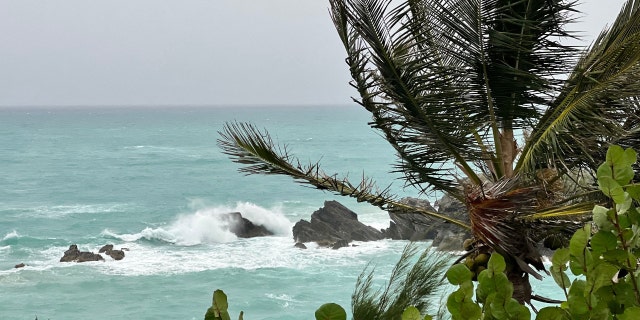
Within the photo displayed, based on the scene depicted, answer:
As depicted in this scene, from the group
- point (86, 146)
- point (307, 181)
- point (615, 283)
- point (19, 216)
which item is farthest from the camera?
point (86, 146)

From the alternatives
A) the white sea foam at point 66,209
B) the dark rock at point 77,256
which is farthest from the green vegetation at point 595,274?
the white sea foam at point 66,209

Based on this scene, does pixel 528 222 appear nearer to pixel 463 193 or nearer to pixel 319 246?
pixel 463 193

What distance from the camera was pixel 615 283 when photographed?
96cm

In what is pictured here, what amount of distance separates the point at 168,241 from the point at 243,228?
10.2ft

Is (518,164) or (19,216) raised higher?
(518,164)

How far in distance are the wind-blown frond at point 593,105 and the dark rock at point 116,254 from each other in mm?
25017

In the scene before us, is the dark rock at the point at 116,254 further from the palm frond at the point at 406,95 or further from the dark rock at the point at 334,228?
the palm frond at the point at 406,95

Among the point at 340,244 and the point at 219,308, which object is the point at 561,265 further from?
the point at 340,244

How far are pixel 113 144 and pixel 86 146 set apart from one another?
254cm

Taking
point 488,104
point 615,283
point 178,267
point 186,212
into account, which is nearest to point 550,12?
point 488,104

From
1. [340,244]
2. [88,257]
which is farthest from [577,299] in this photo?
[88,257]

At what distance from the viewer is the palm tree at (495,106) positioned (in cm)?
609

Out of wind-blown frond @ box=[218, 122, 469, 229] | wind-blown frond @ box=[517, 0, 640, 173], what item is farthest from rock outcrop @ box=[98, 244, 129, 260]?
wind-blown frond @ box=[517, 0, 640, 173]

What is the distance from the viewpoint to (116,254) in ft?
98.1
